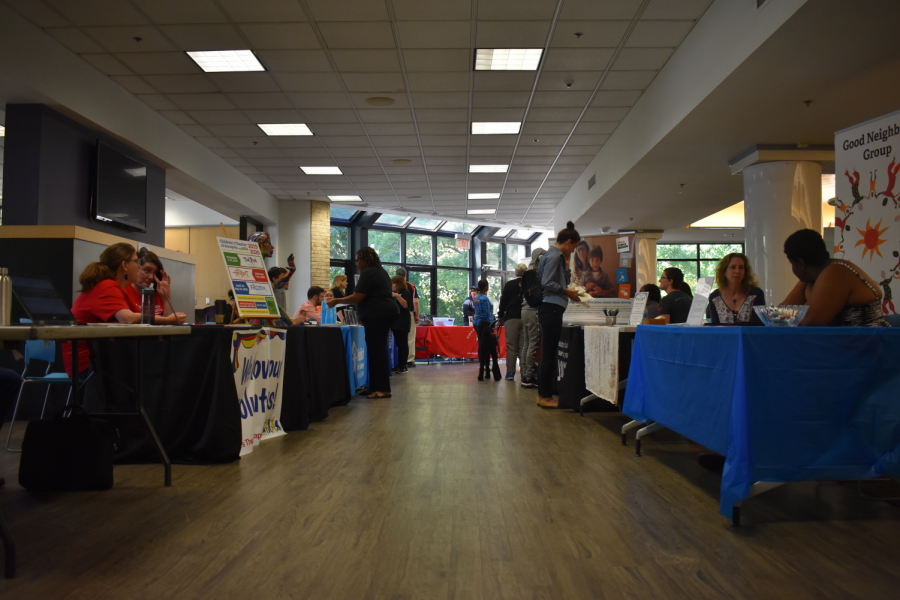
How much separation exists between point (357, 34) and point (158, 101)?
3.10 m

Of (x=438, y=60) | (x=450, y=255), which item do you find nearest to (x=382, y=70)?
(x=438, y=60)

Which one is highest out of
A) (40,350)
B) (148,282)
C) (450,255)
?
(450,255)

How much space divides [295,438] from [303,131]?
5452mm

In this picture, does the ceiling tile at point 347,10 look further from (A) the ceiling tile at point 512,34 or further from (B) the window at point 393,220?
(B) the window at point 393,220

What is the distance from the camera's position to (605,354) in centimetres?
380

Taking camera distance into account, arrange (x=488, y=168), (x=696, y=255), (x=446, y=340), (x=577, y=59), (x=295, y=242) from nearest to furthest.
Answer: (x=577, y=59) → (x=488, y=168) → (x=446, y=340) → (x=295, y=242) → (x=696, y=255)

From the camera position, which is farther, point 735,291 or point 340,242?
point 340,242

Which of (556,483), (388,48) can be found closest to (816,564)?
(556,483)

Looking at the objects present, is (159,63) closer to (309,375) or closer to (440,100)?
(440,100)

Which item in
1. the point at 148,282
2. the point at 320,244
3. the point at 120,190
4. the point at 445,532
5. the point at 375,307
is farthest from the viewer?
the point at 320,244

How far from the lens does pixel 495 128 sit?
7.82 meters

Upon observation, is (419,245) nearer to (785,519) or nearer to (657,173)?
(657,173)

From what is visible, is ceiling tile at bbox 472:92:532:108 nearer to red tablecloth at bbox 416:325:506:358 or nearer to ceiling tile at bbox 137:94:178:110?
ceiling tile at bbox 137:94:178:110

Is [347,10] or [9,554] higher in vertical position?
[347,10]
